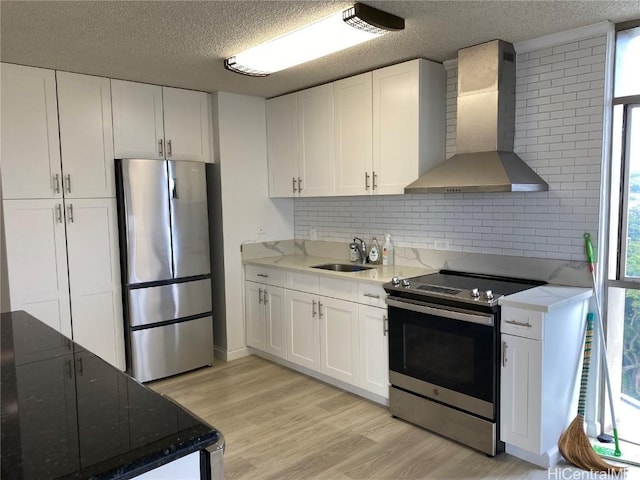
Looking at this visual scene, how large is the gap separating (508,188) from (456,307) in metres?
0.73

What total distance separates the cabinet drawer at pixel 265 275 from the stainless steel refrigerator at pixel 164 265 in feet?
1.27

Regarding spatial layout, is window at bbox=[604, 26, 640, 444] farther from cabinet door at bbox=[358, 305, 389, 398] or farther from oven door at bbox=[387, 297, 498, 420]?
cabinet door at bbox=[358, 305, 389, 398]

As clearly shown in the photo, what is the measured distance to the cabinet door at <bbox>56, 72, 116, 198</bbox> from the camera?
138 inches

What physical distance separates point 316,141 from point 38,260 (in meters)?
2.27

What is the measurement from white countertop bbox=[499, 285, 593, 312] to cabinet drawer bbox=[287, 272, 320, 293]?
4.94ft

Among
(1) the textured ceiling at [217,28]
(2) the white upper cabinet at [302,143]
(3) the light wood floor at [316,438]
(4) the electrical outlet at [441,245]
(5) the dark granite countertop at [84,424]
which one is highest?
(1) the textured ceiling at [217,28]

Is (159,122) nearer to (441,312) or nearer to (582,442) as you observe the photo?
(441,312)

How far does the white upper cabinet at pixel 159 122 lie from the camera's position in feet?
12.4

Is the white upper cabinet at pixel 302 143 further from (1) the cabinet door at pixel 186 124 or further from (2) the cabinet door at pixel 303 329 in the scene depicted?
(2) the cabinet door at pixel 303 329

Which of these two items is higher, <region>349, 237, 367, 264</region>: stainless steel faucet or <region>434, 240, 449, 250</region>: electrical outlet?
<region>434, 240, 449, 250</region>: electrical outlet

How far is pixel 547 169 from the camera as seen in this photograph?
2971 mm

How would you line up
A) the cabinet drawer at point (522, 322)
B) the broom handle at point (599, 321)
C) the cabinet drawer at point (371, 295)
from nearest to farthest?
the cabinet drawer at point (522, 322)
the broom handle at point (599, 321)
the cabinet drawer at point (371, 295)

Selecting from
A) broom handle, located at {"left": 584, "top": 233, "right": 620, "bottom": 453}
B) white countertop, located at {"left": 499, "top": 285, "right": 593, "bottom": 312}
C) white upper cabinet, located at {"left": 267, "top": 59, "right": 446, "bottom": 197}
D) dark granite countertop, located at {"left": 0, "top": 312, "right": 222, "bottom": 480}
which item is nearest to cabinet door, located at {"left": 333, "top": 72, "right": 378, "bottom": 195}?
white upper cabinet, located at {"left": 267, "top": 59, "right": 446, "bottom": 197}

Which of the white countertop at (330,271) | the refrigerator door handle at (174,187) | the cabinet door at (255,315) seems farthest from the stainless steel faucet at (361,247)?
the refrigerator door handle at (174,187)
